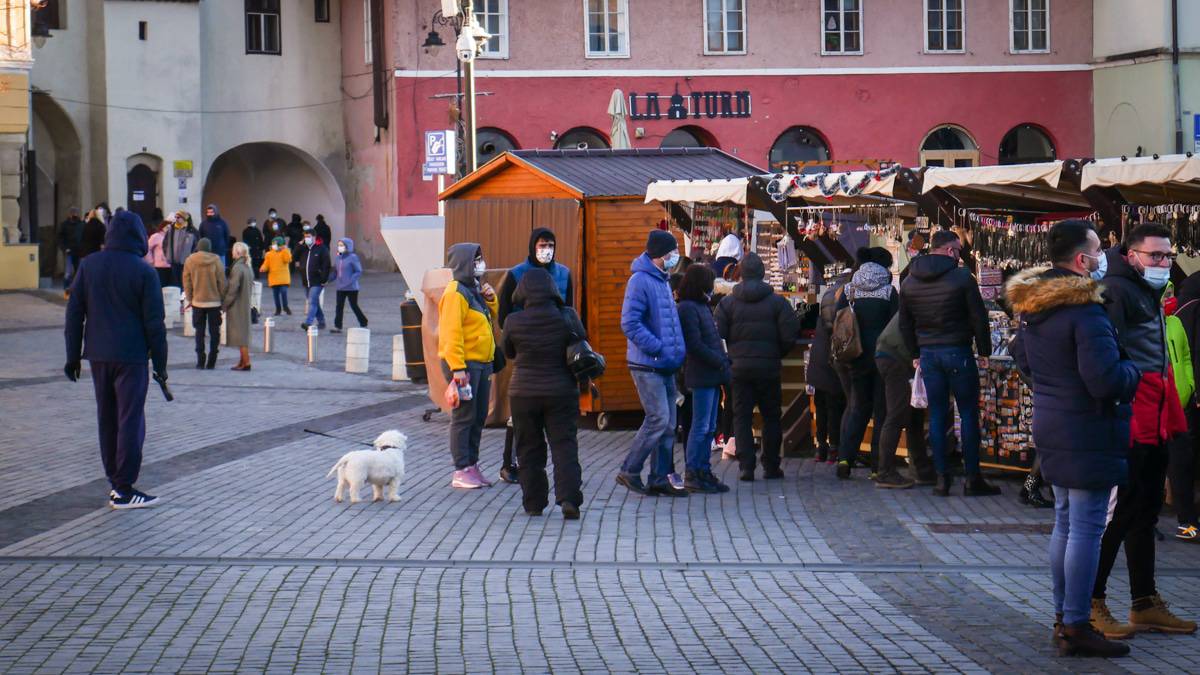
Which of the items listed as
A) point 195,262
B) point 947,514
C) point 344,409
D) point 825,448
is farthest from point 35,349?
point 947,514

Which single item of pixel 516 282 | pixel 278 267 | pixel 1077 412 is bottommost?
pixel 1077 412

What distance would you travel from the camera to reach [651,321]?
12.2 m

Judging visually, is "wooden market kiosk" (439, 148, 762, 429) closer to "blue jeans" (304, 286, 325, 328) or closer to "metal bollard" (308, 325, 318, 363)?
"metal bollard" (308, 325, 318, 363)

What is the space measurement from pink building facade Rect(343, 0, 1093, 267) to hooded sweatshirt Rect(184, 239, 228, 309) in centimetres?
1878

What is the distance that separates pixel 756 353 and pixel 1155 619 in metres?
5.51

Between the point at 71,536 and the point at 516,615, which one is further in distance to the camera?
the point at 71,536

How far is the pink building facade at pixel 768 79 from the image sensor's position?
41375mm

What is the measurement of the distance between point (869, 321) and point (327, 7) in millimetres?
34262

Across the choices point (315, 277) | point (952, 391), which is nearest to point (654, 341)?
point (952, 391)

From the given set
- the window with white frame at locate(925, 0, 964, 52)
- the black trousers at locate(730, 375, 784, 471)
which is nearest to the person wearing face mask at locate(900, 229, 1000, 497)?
the black trousers at locate(730, 375, 784, 471)

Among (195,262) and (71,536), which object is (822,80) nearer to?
(195,262)

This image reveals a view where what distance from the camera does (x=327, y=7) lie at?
45.4m

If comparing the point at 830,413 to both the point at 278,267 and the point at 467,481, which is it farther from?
the point at 278,267

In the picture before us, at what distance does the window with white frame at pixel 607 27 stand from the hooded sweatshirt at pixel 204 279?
20342 millimetres
